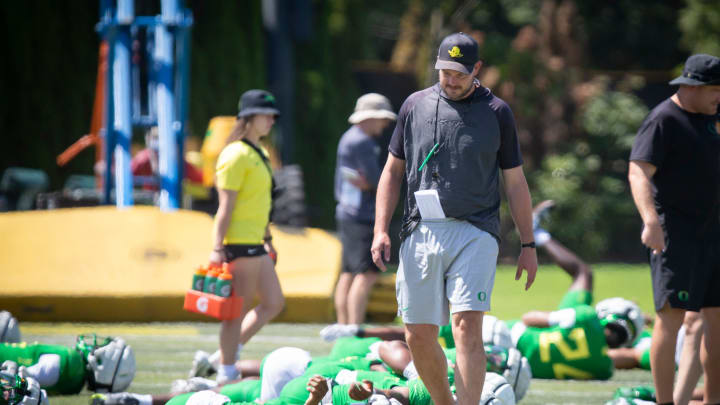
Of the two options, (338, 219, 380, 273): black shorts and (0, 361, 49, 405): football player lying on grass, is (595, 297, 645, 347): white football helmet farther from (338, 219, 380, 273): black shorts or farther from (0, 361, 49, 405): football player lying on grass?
(0, 361, 49, 405): football player lying on grass

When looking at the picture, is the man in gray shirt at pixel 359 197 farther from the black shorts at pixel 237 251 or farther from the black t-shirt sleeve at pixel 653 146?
the black t-shirt sleeve at pixel 653 146

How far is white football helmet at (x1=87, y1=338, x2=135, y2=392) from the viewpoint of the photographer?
22.1ft

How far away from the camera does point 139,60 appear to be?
1645 cm

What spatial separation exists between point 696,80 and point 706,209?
27.0 inches

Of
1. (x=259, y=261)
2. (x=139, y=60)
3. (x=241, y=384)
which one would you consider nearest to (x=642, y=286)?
(x=139, y=60)

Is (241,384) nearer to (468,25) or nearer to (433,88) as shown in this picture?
(433,88)

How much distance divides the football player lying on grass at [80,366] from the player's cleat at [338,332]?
2.58 m

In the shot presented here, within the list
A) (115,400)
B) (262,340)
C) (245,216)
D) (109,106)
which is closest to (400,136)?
(115,400)

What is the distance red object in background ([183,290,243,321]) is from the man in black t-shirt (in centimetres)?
271

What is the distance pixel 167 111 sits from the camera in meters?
14.4

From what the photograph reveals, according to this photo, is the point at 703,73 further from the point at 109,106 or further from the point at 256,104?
the point at 109,106

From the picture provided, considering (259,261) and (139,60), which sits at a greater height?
(139,60)

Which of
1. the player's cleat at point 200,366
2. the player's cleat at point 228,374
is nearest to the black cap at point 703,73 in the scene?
the player's cleat at point 228,374

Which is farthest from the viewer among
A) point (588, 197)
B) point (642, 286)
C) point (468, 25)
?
point (468, 25)
